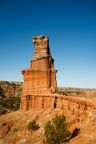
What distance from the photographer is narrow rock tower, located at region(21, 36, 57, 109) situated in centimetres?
5150

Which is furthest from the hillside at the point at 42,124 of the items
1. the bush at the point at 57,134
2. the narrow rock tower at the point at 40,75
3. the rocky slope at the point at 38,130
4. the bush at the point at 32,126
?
the narrow rock tower at the point at 40,75

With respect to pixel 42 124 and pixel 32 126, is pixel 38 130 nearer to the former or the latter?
pixel 32 126

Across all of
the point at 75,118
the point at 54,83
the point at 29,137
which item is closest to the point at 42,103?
the point at 54,83

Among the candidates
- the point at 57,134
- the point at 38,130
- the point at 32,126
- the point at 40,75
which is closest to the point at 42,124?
the point at 38,130

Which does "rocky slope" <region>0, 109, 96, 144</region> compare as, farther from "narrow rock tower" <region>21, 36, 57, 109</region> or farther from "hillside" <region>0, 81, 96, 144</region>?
"narrow rock tower" <region>21, 36, 57, 109</region>

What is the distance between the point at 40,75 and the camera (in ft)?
169

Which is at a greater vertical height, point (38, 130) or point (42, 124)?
point (42, 124)

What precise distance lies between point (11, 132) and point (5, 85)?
10337 cm

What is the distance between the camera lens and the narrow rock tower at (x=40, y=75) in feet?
169

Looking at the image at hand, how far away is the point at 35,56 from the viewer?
5372 centimetres

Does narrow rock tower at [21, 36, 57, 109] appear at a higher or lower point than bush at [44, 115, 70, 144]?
higher

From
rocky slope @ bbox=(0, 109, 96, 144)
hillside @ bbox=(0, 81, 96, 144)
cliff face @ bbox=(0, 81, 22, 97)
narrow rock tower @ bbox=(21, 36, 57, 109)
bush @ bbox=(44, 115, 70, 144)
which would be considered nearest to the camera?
rocky slope @ bbox=(0, 109, 96, 144)

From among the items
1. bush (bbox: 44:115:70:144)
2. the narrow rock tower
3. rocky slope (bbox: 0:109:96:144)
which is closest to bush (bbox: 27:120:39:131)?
rocky slope (bbox: 0:109:96:144)

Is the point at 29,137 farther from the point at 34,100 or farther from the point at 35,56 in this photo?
the point at 35,56
